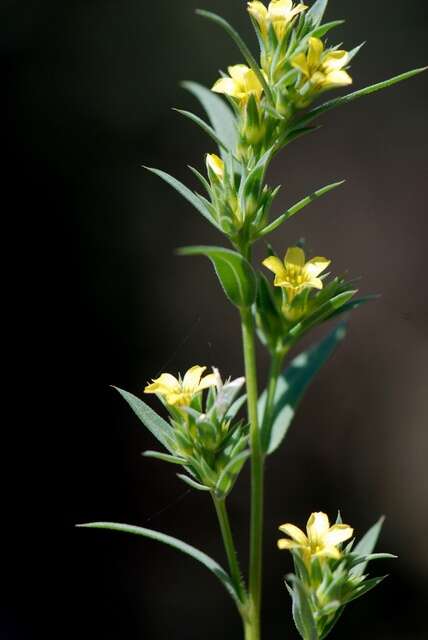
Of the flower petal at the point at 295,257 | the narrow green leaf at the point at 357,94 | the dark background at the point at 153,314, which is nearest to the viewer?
the narrow green leaf at the point at 357,94

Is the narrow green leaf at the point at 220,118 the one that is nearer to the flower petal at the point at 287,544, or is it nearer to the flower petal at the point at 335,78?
the flower petal at the point at 335,78

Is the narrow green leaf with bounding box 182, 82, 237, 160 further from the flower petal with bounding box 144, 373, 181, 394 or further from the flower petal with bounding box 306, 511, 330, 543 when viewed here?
the flower petal with bounding box 306, 511, 330, 543

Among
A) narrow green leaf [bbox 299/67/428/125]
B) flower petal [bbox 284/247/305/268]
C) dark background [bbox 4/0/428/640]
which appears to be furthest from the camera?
dark background [bbox 4/0/428/640]

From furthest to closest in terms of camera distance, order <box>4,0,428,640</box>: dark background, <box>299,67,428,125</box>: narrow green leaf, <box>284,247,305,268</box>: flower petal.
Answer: <box>4,0,428,640</box>: dark background
<box>284,247,305,268</box>: flower petal
<box>299,67,428,125</box>: narrow green leaf

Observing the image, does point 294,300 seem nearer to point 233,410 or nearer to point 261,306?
point 261,306

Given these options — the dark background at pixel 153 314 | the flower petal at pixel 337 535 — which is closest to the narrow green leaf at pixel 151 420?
the flower petal at pixel 337 535

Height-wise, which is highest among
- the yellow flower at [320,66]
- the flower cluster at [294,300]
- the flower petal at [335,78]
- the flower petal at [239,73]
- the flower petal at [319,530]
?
the flower petal at [239,73]

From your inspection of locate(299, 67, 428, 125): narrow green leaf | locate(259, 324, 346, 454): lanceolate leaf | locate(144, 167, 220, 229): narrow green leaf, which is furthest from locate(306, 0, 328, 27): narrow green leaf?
locate(259, 324, 346, 454): lanceolate leaf

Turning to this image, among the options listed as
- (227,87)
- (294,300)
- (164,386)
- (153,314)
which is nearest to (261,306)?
(294,300)
